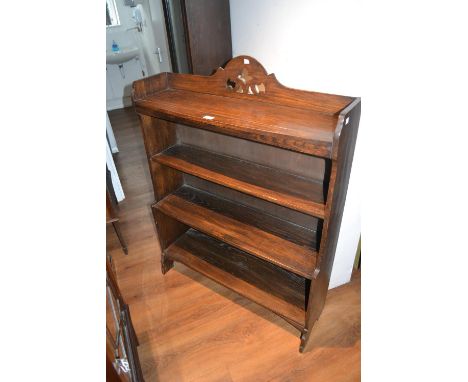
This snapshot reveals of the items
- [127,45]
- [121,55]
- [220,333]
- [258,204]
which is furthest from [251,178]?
[127,45]

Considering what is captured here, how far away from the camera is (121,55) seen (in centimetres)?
414

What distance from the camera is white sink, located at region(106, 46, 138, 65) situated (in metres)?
4.09

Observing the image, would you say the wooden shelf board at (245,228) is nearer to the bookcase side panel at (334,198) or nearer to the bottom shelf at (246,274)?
the bookcase side panel at (334,198)

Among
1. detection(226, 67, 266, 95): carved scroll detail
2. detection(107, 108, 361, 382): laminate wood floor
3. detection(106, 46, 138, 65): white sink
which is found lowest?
detection(107, 108, 361, 382): laminate wood floor

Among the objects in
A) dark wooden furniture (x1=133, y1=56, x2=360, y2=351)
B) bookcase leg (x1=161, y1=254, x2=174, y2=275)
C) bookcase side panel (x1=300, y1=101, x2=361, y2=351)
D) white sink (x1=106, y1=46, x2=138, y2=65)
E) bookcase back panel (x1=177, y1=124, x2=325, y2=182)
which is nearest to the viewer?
bookcase side panel (x1=300, y1=101, x2=361, y2=351)

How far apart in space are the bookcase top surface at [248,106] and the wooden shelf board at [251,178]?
0.87ft

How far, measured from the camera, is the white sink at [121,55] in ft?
13.4

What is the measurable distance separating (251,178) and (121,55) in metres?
3.62

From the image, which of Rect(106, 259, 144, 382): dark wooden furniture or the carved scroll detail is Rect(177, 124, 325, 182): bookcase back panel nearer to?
the carved scroll detail

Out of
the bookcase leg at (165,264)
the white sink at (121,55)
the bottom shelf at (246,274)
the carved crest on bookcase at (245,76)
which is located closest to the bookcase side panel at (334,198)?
the bottom shelf at (246,274)

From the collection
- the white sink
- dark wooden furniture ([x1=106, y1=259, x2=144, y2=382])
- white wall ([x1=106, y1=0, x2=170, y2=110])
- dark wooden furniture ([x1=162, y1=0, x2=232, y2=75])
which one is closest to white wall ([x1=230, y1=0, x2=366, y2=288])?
dark wooden furniture ([x1=162, y1=0, x2=232, y2=75])
